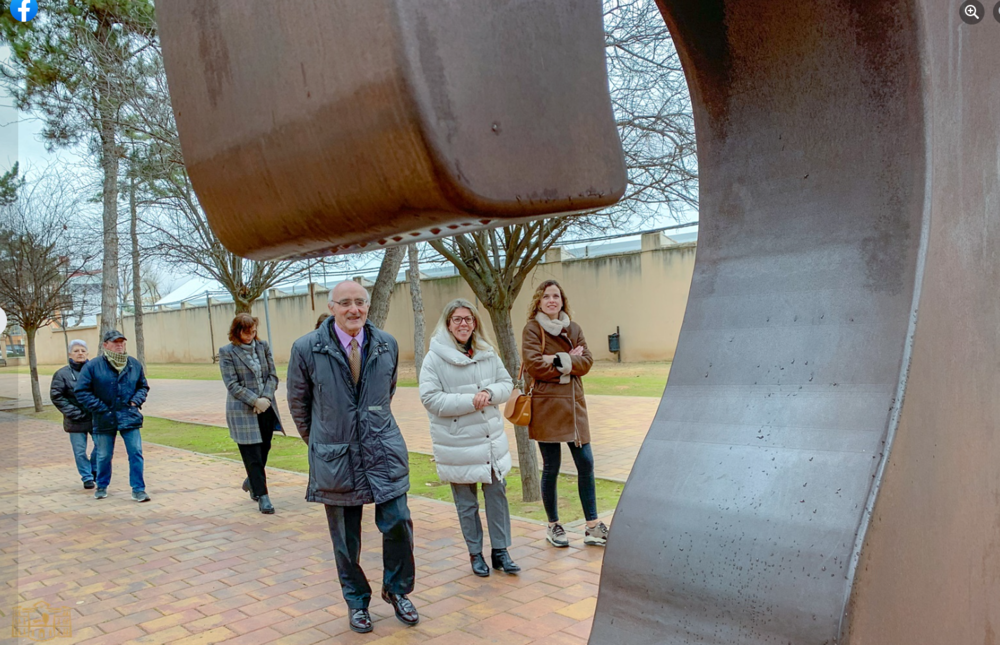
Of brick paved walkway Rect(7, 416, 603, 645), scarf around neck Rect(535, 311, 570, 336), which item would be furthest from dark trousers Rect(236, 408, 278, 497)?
scarf around neck Rect(535, 311, 570, 336)

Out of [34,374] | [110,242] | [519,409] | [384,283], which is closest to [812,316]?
[519,409]

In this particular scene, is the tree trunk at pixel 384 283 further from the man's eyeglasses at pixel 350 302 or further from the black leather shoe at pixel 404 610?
the black leather shoe at pixel 404 610

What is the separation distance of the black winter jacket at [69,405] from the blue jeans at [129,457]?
2.00 ft

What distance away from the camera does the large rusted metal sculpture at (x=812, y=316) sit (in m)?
1.94

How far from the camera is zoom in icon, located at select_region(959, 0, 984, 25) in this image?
2242 mm

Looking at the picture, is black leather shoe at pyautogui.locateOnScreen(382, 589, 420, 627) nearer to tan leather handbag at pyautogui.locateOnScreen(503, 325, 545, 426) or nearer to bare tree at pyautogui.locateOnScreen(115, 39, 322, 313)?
tan leather handbag at pyautogui.locateOnScreen(503, 325, 545, 426)

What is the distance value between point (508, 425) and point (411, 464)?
13.5ft

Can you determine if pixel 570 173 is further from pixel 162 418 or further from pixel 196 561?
pixel 162 418

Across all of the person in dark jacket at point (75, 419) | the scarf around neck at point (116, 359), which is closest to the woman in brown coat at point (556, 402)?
the scarf around neck at point (116, 359)

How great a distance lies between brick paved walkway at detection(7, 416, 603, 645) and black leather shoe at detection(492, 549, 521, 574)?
Result: 2.7 inches

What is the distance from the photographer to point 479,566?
5.26 metres

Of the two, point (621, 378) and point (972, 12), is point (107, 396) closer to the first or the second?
point (972, 12)

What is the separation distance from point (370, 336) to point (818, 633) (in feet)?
10.6

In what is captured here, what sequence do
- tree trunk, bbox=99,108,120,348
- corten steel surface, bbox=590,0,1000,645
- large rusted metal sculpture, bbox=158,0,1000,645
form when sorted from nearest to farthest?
1. large rusted metal sculpture, bbox=158,0,1000,645
2. corten steel surface, bbox=590,0,1000,645
3. tree trunk, bbox=99,108,120,348
